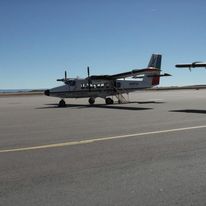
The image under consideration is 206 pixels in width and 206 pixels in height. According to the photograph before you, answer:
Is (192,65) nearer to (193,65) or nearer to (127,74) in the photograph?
(193,65)

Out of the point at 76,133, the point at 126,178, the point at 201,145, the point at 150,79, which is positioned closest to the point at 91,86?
the point at 150,79

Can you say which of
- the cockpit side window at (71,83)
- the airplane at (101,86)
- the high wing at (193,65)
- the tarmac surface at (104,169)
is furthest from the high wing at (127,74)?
the tarmac surface at (104,169)

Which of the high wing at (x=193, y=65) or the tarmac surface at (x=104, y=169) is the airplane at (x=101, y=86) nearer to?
the high wing at (x=193, y=65)

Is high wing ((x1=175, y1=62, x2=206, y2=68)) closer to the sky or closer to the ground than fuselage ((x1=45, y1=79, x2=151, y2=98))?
closer to the sky

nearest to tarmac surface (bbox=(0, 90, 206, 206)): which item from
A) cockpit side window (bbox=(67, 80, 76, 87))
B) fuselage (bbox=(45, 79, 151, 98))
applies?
fuselage (bbox=(45, 79, 151, 98))

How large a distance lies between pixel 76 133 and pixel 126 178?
6.41m

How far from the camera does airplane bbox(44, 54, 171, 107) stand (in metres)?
35.0

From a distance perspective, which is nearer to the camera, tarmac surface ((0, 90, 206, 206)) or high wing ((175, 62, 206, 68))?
tarmac surface ((0, 90, 206, 206))

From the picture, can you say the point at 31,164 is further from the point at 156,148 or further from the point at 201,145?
the point at 201,145

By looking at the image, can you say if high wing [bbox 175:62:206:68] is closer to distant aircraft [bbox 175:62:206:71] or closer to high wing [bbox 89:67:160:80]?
distant aircraft [bbox 175:62:206:71]

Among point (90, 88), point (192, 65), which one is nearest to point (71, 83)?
point (90, 88)

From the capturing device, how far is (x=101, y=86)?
122 ft

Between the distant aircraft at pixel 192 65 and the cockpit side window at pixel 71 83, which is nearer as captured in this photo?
the distant aircraft at pixel 192 65

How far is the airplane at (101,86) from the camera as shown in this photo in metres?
35.0
